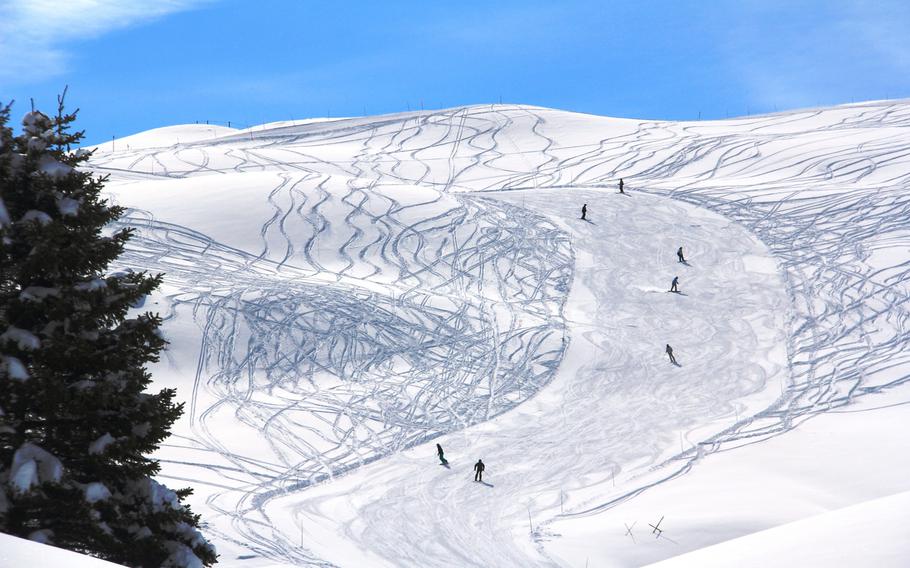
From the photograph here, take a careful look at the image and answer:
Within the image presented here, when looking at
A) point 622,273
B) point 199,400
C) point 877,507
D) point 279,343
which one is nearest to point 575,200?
point 622,273

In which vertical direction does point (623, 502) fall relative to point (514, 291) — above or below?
below

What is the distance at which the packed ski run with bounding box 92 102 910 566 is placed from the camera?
Result: 2833 centimetres

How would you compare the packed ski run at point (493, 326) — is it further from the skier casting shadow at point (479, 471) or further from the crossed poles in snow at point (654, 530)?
the crossed poles in snow at point (654, 530)

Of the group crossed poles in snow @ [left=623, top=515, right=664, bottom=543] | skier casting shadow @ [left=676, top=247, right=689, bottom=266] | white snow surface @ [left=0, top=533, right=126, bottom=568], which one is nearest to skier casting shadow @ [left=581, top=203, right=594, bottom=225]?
skier casting shadow @ [left=676, top=247, right=689, bottom=266]

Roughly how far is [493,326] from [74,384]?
1164 inches

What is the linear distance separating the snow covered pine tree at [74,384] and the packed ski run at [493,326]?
1053 cm

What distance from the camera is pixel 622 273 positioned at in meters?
46.9

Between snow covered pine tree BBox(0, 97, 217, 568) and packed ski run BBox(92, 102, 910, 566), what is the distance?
414 inches

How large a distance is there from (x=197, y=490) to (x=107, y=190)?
2976 centimetres

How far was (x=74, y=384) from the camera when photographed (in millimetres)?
11391

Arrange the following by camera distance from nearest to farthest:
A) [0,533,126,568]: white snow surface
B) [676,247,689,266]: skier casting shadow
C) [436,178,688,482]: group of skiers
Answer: [0,533,126,568]: white snow surface < [436,178,688,482]: group of skiers < [676,247,689,266]: skier casting shadow

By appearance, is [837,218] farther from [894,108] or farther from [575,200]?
[894,108]

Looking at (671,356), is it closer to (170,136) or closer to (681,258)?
(681,258)

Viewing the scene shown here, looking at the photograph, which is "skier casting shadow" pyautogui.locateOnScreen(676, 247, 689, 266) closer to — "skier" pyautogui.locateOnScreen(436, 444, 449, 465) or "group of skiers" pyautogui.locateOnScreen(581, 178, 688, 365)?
"group of skiers" pyautogui.locateOnScreen(581, 178, 688, 365)
